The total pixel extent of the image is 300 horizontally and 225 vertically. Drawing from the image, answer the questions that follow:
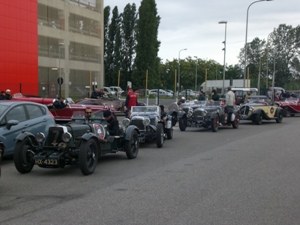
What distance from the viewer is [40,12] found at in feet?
157

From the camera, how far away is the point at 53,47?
50375mm

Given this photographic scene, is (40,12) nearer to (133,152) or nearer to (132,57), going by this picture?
(132,57)

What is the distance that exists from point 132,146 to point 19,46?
35359 millimetres

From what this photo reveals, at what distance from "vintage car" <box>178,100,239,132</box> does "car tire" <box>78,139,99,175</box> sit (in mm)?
9684

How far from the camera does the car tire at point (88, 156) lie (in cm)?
832

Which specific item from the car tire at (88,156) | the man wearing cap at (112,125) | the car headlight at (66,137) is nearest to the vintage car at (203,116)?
the man wearing cap at (112,125)

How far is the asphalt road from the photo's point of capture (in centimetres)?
566

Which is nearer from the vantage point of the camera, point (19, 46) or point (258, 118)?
point (258, 118)

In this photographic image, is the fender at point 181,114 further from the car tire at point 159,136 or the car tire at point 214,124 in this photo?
the car tire at point 159,136

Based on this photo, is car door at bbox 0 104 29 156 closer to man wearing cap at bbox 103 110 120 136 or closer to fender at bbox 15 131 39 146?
fender at bbox 15 131 39 146

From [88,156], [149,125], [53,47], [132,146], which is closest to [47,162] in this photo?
[88,156]

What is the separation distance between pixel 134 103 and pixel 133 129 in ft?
18.6

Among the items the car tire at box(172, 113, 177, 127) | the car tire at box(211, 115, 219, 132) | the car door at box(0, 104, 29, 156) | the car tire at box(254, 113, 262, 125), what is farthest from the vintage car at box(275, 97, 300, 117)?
the car door at box(0, 104, 29, 156)

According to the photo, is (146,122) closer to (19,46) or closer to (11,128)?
(11,128)
